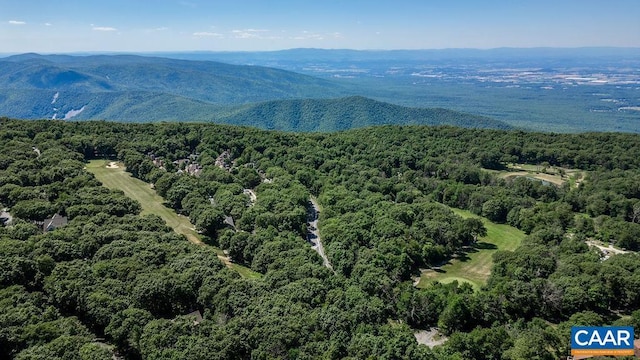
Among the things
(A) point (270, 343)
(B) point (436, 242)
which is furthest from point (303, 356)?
(B) point (436, 242)

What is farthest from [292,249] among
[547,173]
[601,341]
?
[547,173]

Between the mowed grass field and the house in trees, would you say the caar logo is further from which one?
the house in trees

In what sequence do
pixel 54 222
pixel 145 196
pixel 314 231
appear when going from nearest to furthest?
pixel 54 222
pixel 314 231
pixel 145 196

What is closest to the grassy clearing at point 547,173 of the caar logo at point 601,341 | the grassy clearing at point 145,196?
the caar logo at point 601,341

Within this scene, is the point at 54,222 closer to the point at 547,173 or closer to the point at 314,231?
the point at 314,231

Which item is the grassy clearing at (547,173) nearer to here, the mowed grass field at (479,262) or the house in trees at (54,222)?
the mowed grass field at (479,262)

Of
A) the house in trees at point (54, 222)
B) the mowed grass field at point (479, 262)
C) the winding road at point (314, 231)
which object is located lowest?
the mowed grass field at point (479, 262)
